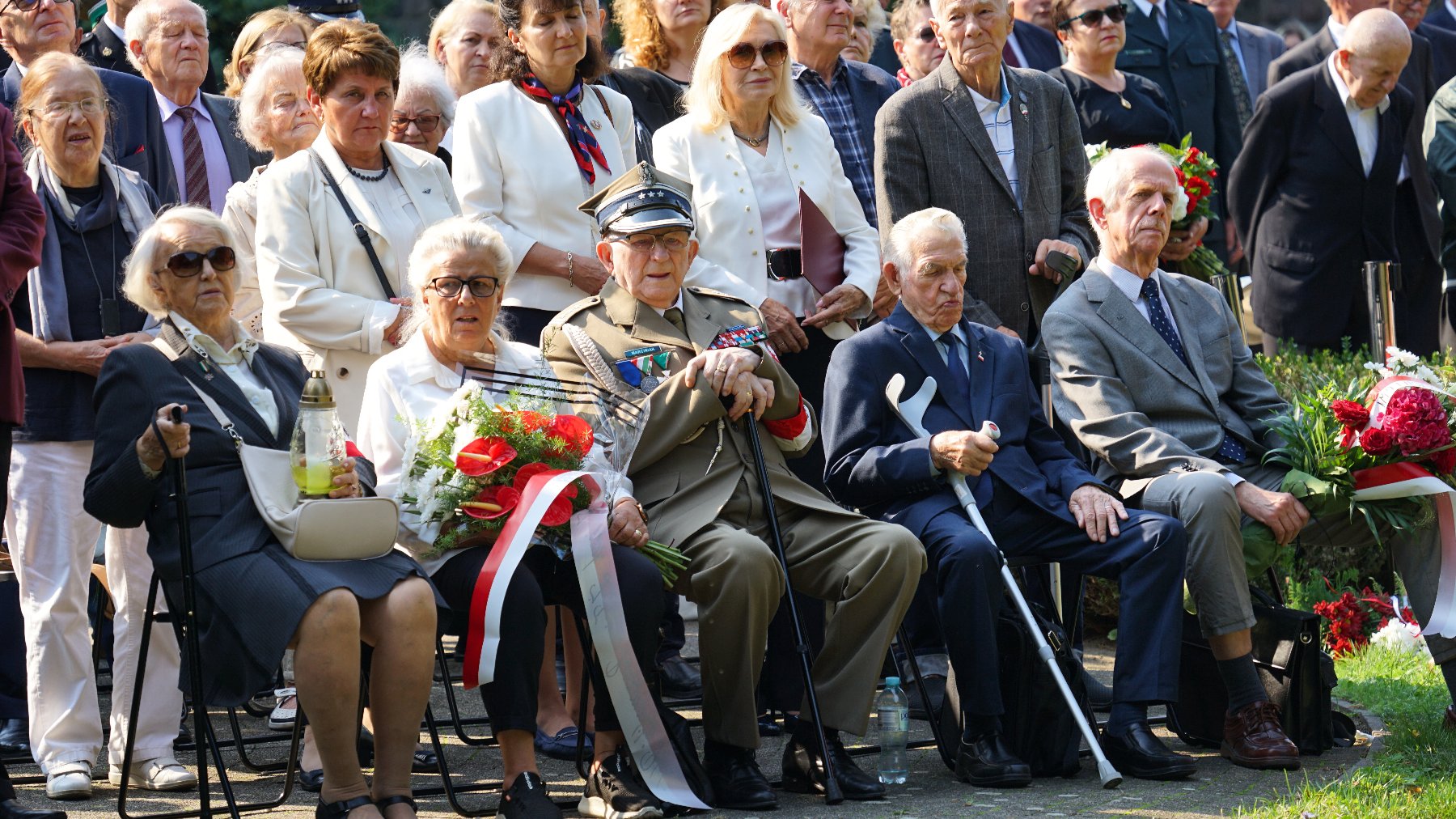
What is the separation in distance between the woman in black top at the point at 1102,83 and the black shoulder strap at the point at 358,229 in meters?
3.79

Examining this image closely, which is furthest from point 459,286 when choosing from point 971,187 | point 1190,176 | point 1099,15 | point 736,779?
point 1099,15

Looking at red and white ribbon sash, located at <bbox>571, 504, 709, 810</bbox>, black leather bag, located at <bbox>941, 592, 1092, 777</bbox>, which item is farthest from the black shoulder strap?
black leather bag, located at <bbox>941, 592, 1092, 777</bbox>

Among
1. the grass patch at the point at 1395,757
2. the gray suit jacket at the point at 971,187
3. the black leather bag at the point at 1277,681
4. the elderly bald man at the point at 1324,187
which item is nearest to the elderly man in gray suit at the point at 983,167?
the gray suit jacket at the point at 971,187

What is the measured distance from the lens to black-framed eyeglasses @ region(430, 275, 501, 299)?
223 inches

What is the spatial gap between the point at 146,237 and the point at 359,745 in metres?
1.79

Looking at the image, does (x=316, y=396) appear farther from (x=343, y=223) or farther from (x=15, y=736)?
(x=15, y=736)

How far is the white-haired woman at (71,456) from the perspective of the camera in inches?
228

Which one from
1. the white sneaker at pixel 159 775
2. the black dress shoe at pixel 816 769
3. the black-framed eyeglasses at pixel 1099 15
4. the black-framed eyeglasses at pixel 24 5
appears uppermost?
the black-framed eyeglasses at pixel 24 5

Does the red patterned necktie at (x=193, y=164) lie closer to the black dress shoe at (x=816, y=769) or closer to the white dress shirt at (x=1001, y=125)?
the white dress shirt at (x=1001, y=125)

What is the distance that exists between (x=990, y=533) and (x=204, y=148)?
364 cm

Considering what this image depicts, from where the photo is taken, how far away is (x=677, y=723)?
220 inches

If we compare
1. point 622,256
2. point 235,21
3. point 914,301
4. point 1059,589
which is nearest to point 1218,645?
point 1059,589

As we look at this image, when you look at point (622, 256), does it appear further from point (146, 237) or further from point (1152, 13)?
point (1152, 13)

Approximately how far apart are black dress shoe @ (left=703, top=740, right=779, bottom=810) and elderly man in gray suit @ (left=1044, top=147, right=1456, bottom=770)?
5.52 ft
